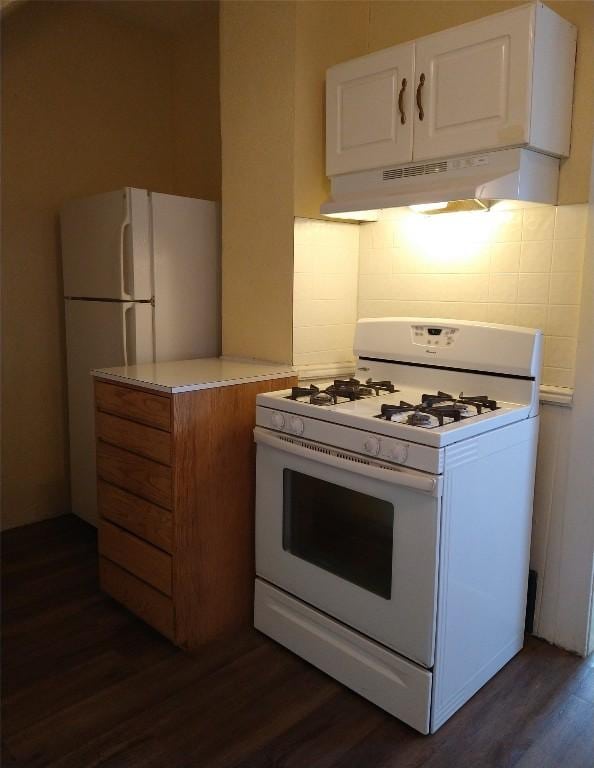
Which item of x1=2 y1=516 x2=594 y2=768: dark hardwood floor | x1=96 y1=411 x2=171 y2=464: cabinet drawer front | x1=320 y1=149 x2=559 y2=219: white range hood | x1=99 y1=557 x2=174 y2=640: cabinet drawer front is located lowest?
x1=2 y1=516 x2=594 y2=768: dark hardwood floor

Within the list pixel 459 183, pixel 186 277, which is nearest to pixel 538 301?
pixel 459 183

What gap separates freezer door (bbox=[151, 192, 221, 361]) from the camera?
2.78 meters

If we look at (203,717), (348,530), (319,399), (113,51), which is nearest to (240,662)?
(203,717)

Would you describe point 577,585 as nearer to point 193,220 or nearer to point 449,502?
point 449,502

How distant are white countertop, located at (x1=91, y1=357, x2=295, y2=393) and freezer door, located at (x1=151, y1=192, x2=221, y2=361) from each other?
0.61 feet

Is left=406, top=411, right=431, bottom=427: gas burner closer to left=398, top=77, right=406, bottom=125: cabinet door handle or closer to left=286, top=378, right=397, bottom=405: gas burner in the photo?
left=286, top=378, right=397, bottom=405: gas burner

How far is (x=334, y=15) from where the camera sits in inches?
97.8

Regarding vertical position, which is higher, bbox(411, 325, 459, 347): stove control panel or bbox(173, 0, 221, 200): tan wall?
bbox(173, 0, 221, 200): tan wall

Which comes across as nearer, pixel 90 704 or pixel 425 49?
pixel 90 704

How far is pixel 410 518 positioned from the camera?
173 cm

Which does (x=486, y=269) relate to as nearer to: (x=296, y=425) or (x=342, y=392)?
(x=342, y=392)

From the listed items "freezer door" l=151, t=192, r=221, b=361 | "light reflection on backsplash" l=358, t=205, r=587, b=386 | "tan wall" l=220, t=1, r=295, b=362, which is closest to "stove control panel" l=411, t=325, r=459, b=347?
"light reflection on backsplash" l=358, t=205, r=587, b=386

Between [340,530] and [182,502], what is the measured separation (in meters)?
0.56

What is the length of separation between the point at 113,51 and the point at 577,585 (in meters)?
3.40
